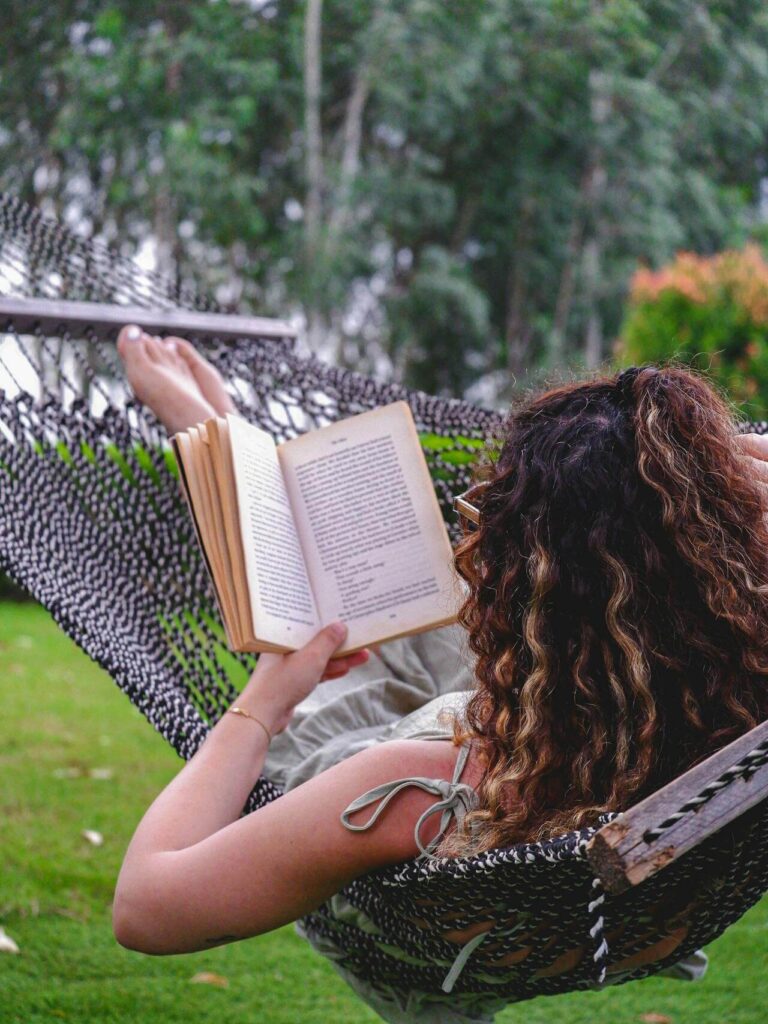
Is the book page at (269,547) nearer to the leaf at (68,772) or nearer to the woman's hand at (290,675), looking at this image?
the woman's hand at (290,675)

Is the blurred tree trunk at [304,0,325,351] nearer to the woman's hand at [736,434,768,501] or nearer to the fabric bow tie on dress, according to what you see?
the woman's hand at [736,434,768,501]

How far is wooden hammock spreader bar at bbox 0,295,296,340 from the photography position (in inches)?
73.0

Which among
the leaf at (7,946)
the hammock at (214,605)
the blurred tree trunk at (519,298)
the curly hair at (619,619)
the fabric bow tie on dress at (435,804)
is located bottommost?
the blurred tree trunk at (519,298)

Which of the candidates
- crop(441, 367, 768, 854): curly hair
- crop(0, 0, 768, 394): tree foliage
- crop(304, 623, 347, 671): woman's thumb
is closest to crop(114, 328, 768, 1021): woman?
crop(441, 367, 768, 854): curly hair

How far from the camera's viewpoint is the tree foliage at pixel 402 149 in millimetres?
7684

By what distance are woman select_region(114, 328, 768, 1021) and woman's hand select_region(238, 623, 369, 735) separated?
0.15 meters

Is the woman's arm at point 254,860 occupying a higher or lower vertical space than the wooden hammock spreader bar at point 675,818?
lower

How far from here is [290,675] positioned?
1.14 m

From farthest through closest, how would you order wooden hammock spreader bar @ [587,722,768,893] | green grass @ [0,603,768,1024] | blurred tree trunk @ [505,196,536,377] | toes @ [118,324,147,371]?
blurred tree trunk @ [505,196,536,377]
toes @ [118,324,147,371]
green grass @ [0,603,768,1024]
wooden hammock spreader bar @ [587,722,768,893]

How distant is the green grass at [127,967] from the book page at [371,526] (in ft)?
2.37

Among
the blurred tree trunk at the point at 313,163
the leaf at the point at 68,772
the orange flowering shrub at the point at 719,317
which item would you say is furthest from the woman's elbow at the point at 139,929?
the blurred tree trunk at the point at 313,163

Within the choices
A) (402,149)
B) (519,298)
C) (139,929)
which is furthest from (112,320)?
(519,298)

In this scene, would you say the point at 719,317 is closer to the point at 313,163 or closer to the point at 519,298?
the point at 313,163

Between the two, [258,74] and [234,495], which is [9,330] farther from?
[258,74]
